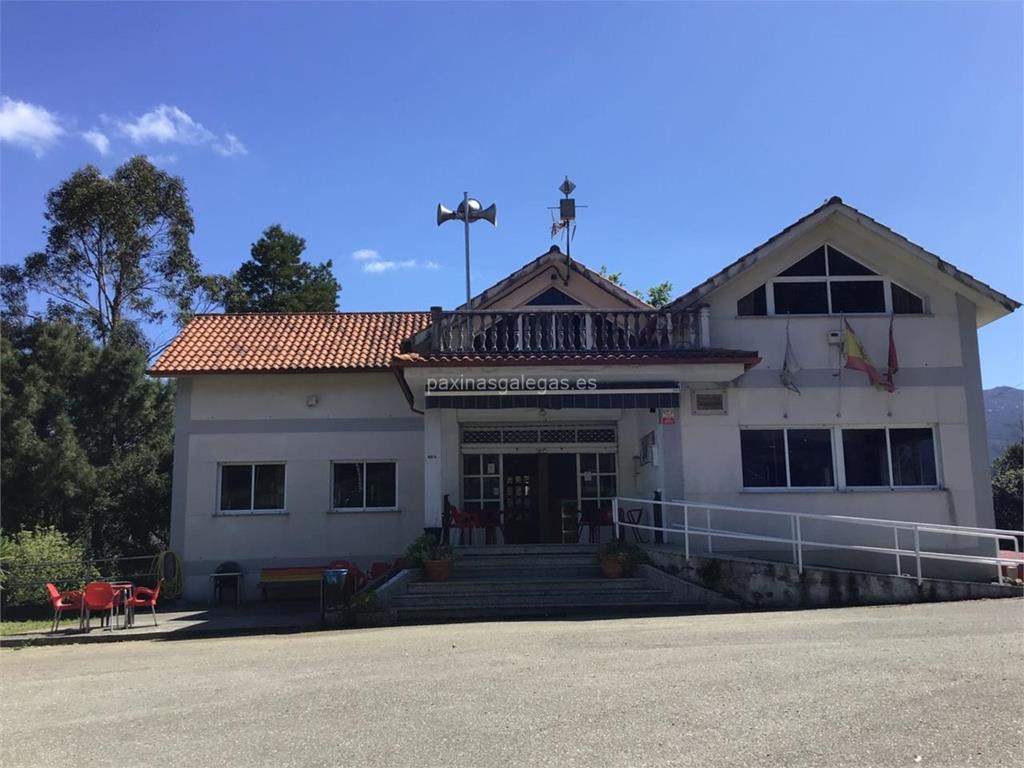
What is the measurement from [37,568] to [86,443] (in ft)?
24.0

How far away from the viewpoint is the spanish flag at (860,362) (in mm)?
14438

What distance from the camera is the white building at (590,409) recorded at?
14.0m

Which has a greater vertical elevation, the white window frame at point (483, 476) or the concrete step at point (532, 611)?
the white window frame at point (483, 476)

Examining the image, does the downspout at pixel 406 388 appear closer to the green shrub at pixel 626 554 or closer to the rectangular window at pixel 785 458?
the green shrub at pixel 626 554

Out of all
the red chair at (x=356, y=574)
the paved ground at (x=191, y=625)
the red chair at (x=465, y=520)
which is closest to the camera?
the paved ground at (x=191, y=625)

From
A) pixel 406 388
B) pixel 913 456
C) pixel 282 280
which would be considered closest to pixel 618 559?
pixel 406 388

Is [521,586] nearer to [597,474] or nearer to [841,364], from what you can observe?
[597,474]

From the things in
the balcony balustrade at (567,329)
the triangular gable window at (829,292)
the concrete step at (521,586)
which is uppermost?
the triangular gable window at (829,292)

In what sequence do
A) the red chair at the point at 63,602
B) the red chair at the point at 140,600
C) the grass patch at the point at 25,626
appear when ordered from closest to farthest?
the red chair at the point at 63,602 → the red chair at the point at 140,600 → the grass patch at the point at 25,626

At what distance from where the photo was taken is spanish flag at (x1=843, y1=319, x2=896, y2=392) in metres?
14.4

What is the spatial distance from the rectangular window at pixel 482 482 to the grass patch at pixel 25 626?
773cm

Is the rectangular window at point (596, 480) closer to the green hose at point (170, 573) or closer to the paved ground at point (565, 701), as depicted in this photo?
the paved ground at point (565, 701)

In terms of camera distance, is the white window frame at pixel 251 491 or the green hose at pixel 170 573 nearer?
the green hose at pixel 170 573

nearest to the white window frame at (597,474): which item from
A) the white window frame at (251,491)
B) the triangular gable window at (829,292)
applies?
the triangular gable window at (829,292)
